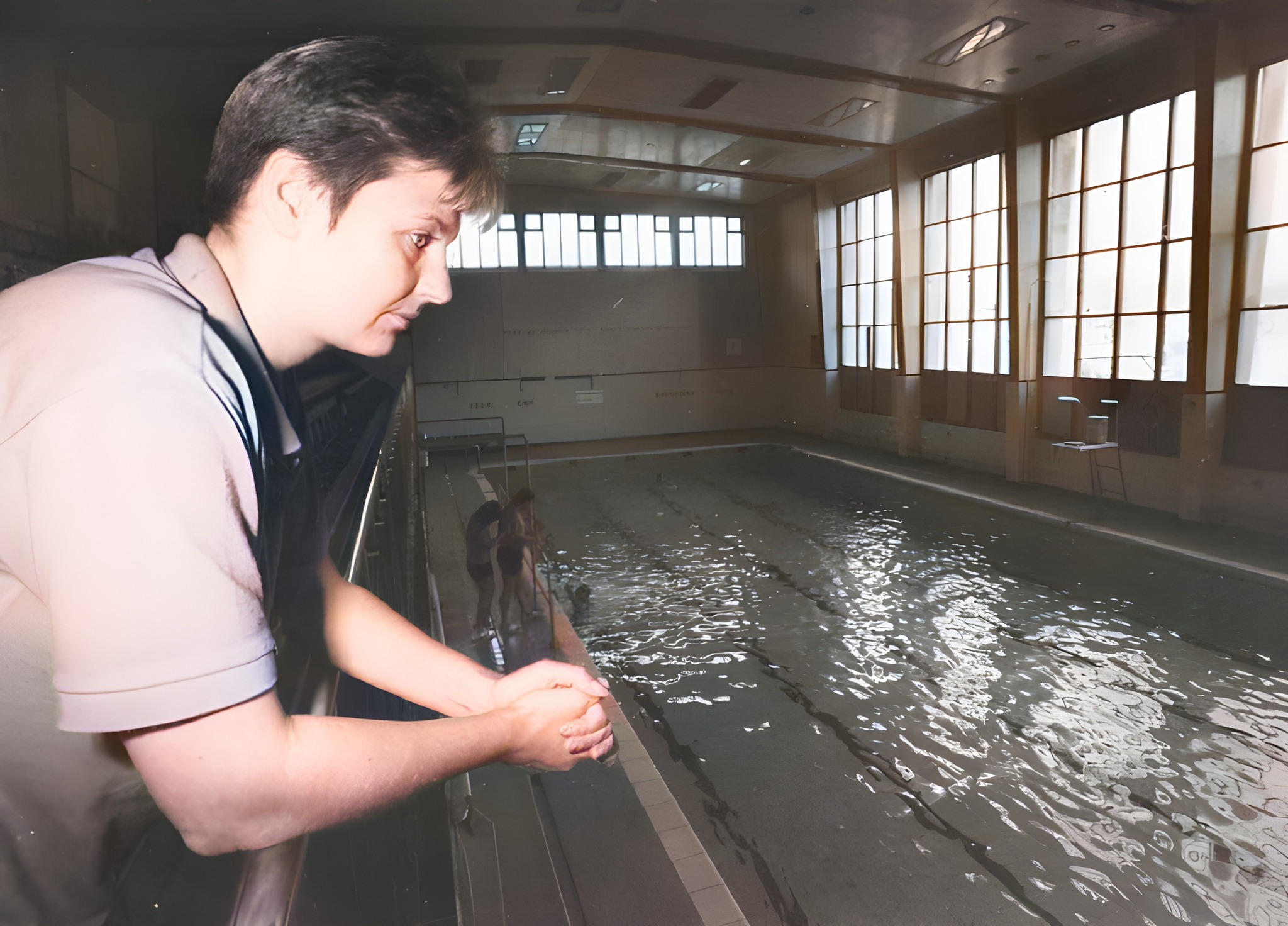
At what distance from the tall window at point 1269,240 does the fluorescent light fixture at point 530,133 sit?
3.71 m

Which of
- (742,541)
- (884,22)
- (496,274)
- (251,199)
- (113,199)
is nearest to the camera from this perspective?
(251,199)

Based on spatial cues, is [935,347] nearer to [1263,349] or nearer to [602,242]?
[1263,349]

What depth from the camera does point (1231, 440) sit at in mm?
3730

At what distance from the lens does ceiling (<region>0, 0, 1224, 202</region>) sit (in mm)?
785

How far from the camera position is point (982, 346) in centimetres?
526

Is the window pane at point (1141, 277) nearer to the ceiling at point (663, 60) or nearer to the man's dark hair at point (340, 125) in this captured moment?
the ceiling at point (663, 60)

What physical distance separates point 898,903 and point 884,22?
2530 millimetres

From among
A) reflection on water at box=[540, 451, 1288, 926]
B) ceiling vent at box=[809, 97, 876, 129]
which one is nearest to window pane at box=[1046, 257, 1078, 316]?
reflection on water at box=[540, 451, 1288, 926]

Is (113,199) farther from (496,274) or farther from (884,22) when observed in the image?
(884,22)

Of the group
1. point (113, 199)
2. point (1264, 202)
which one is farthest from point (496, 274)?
point (1264, 202)

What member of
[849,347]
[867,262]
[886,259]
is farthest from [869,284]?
[849,347]

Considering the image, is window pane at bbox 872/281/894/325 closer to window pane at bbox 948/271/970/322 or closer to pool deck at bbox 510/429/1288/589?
window pane at bbox 948/271/970/322

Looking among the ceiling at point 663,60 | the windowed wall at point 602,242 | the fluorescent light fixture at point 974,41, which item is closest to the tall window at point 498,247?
the windowed wall at point 602,242

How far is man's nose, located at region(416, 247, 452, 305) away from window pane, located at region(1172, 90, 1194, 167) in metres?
4.72
